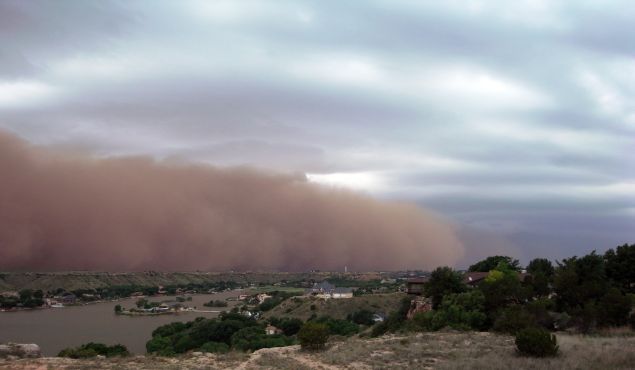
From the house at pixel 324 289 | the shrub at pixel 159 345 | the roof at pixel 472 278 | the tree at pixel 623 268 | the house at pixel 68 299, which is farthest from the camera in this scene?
the house at pixel 68 299

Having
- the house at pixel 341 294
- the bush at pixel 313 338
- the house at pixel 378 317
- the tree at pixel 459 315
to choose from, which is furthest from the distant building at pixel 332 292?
the bush at pixel 313 338

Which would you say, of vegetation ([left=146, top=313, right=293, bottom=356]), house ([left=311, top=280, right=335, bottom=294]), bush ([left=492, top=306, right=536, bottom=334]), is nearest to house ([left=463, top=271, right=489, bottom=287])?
vegetation ([left=146, top=313, right=293, bottom=356])

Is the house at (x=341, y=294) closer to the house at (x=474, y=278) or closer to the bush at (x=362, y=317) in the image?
the bush at (x=362, y=317)

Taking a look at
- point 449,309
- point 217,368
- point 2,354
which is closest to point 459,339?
point 449,309

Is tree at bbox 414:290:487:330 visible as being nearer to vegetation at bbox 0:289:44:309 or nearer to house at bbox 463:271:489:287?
house at bbox 463:271:489:287

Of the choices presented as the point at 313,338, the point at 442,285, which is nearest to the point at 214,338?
the point at 442,285

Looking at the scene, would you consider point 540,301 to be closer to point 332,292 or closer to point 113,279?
point 332,292
